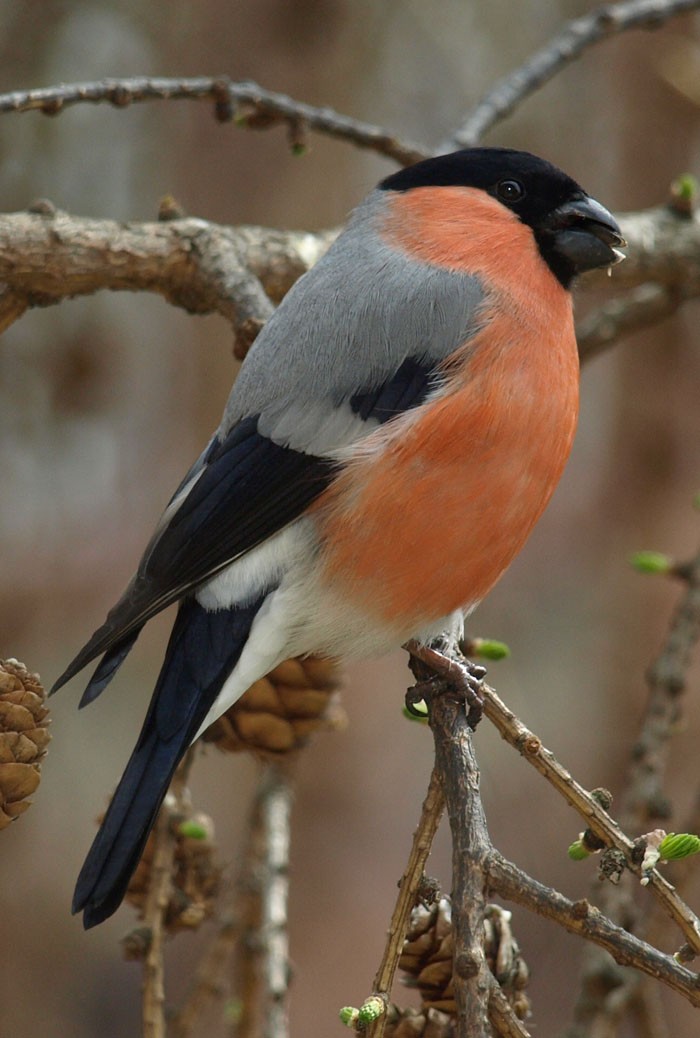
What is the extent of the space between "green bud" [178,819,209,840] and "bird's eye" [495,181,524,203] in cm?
128

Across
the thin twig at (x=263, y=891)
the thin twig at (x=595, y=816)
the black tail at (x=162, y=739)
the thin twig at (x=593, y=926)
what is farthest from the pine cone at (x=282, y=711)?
the thin twig at (x=593, y=926)

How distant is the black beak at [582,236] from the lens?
7.06 ft

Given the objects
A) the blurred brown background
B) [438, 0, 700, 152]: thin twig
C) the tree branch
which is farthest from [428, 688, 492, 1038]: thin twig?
the blurred brown background

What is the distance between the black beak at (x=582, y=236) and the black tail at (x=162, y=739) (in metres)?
0.89

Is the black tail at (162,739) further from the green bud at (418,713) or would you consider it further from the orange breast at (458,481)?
the green bud at (418,713)

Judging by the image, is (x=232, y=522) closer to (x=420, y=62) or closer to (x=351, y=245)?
(x=351, y=245)

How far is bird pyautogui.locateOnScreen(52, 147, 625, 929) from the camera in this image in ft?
5.99

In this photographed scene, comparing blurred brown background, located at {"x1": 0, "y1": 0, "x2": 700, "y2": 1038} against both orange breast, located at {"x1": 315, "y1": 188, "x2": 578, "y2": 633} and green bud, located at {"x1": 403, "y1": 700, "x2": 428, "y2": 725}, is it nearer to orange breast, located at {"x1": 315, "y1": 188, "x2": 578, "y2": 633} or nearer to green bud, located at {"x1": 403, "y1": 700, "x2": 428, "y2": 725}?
orange breast, located at {"x1": 315, "y1": 188, "x2": 578, "y2": 633}

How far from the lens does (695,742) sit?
4.06m

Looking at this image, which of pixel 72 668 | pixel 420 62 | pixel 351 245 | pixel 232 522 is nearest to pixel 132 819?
pixel 72 668

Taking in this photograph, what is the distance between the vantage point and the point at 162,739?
175 centimetres

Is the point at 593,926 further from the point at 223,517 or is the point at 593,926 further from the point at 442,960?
the point at 223,517

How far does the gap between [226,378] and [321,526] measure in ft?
7.74

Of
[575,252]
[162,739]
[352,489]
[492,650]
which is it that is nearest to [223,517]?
[352,489]
